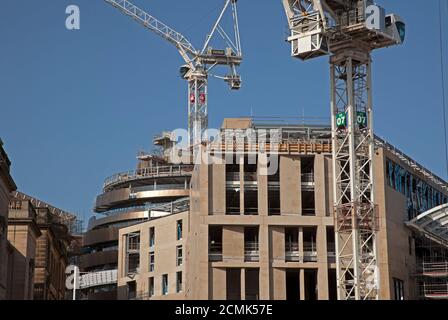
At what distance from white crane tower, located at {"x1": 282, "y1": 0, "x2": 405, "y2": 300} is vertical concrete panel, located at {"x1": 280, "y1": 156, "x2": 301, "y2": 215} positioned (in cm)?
413

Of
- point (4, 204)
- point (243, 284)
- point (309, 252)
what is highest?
point (4, 204)

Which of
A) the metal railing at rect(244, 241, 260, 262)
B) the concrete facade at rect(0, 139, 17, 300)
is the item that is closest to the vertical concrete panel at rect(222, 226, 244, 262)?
the metal railing at rect(244, 241, 260, 262)

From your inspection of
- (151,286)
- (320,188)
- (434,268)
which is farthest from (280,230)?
(151,286)

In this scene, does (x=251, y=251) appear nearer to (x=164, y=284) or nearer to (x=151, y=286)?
(x=164, y=284)

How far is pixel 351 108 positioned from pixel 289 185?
9042 mm

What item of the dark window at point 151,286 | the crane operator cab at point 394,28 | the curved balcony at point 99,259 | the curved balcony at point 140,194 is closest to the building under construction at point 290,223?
the crane operator cab at point 394,28

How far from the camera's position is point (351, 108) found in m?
83.4

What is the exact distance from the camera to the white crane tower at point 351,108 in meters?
80.1

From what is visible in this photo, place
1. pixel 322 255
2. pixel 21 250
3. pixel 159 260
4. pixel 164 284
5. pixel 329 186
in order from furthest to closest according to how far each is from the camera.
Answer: pixel 159 260 < pixel 164 284 < pixel 21 250 < pixel 329 186 < pixel 322 255

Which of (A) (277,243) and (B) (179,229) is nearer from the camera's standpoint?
(A) (277,243)

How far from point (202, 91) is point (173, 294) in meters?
71.5

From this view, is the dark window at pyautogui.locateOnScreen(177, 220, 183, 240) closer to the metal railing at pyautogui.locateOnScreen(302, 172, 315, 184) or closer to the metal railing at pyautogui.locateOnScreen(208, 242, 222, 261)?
the metal railing at pyautogui.locateOnScreen(208, 242, 222, 261)
